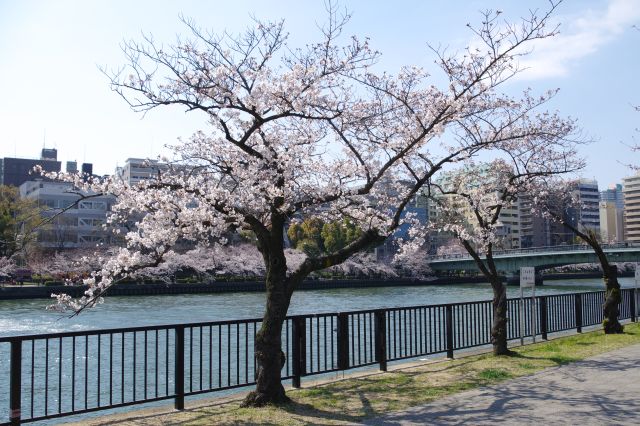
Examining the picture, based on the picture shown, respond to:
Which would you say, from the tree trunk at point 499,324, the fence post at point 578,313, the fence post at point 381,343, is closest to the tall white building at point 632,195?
the fence post at point 578,313

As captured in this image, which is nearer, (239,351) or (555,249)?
(239,351)

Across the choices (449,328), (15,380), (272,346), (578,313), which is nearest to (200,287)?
(578,313)

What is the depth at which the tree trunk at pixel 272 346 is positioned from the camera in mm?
7227

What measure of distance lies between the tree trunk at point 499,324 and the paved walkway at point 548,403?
6.15 ft

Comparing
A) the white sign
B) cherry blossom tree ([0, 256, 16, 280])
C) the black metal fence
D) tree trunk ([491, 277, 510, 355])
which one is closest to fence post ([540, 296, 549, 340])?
the black metal fence

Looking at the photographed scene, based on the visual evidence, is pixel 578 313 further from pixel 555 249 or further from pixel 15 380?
pixel 555 249

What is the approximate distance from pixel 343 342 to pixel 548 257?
55249 millimetres

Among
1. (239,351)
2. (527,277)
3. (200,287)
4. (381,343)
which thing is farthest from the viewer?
(200,287)

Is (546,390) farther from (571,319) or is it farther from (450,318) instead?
(571,319)

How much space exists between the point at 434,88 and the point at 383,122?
130 cm

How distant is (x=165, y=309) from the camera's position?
37531 millimetres

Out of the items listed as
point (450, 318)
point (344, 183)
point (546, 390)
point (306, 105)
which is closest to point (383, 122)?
point (344, 183)

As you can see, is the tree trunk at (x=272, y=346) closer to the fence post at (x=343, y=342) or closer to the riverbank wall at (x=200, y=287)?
the fence post at (x=343, y=342)

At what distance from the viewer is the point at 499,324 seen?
36.5ft
